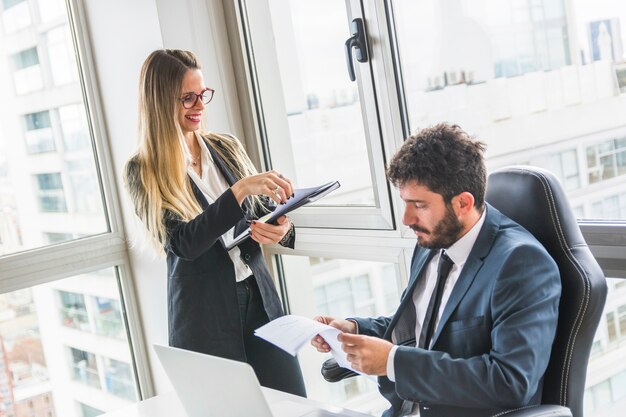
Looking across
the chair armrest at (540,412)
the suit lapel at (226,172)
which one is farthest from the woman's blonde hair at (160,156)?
the chair armrest at (540,412)

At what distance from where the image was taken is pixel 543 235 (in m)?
1.72

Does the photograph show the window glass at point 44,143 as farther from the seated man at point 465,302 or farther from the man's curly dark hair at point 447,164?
the man's curly dark hair at point 447,164

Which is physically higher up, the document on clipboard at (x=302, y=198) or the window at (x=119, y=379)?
the document on clipboard at (x=302, y=198)

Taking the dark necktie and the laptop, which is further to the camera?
the dark necktie

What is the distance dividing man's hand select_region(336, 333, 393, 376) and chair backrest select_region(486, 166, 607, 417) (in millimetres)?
354

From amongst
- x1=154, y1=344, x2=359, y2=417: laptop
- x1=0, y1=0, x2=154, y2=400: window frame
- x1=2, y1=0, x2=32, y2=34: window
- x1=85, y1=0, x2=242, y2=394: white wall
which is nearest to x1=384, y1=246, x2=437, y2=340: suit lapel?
x1=154, y1=344, x2=359, y2=417: laptop

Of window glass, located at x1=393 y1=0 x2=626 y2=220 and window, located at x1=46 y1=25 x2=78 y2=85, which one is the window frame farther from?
window glass, located at x1=393 y1=0 x2=626 y2=220

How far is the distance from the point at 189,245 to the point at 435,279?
30.5 inches

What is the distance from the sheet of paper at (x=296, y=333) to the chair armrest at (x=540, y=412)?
411 mm

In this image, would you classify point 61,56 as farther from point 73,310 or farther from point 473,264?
point 473,264

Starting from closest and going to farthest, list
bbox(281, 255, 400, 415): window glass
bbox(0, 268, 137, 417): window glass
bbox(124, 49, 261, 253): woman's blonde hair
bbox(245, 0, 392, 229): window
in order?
bbox(124, 49, 261, 253): woman's blonde hair, bbox(245, 0, 392, 229): window, bbox(281, 255, 400, 415): window glass, bbox(0, 268, 137, 417): window glass

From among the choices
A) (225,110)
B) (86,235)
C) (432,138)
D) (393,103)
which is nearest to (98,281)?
(86,235)

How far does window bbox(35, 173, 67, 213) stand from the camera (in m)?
3.30

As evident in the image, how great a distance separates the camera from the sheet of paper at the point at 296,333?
64.8 inches
